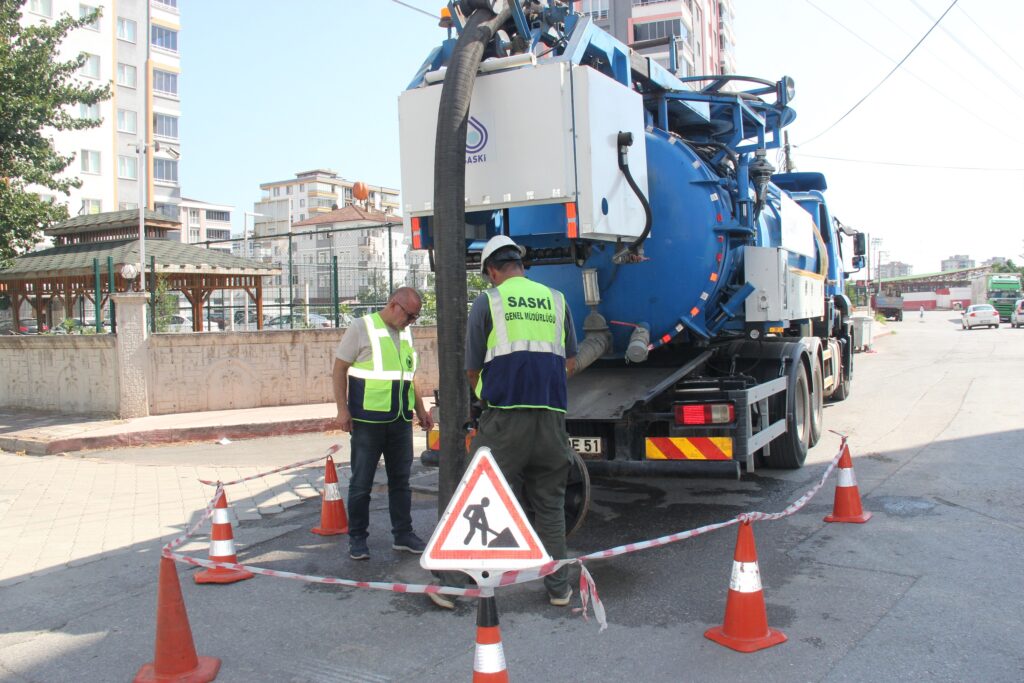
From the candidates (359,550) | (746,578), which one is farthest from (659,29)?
(746,578)

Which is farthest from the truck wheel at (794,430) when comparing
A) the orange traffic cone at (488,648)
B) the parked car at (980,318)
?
the parked car at (980,318)

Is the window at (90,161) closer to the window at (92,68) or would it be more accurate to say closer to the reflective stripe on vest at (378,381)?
the window at (92,68)

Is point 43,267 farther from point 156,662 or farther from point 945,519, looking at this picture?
point 945,519

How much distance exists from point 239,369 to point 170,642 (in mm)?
9485

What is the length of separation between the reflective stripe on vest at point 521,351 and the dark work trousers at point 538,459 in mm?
78

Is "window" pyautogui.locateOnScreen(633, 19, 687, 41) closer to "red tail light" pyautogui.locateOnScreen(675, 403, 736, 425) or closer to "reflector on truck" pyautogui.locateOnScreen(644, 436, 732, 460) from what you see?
"red tail light" pyautogui.locateOnScreen(675, 403, 736, 425)

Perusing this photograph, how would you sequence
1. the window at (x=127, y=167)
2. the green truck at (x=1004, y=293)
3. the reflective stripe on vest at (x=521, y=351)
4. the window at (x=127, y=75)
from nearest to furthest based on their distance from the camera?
the reflective stripe on vest at (x=521, y=351)
the window at (x=127, y=167)
the window at (x=127, y=75)
the green truck at (x=1004, y=293)

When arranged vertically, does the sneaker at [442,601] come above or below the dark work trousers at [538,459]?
below

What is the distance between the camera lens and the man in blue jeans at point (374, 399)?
540 centimetres

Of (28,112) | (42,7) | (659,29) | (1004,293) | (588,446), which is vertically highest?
(659,29)

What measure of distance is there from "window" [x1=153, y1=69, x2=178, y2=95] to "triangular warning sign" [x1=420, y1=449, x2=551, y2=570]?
57431mm

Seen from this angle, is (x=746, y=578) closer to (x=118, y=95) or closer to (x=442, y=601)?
(x=442, y=601)

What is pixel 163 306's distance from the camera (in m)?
14.3

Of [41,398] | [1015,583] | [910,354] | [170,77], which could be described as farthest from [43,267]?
[170,77]
